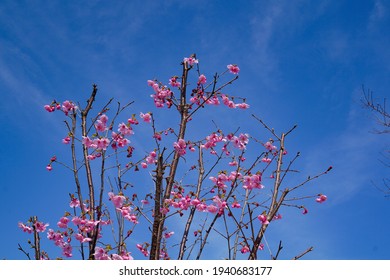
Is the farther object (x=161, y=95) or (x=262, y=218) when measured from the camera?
(x=161, y=95)

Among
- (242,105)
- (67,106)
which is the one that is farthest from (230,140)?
(67,106)

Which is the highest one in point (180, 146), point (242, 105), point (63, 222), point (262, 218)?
point (242, 105)

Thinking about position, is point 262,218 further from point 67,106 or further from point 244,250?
point 67,106

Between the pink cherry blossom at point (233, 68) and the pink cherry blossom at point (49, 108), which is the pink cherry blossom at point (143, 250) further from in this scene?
the pink cherry blossom at point (233, 68)

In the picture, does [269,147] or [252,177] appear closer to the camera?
[252,177]

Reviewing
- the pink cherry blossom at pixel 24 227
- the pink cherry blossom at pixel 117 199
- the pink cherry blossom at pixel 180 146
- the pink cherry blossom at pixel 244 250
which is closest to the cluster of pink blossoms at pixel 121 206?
the pink cherry blossom at pixel 117 199

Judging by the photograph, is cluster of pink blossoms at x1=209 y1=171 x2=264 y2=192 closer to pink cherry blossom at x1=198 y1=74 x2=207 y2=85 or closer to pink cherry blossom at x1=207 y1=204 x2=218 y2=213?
pink cherry blossom at x1=207 y1=204 x2=218 y2=213

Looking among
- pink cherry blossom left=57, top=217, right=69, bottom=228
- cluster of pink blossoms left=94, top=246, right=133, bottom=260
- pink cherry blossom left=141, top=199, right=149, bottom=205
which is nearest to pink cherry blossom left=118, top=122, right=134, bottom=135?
pink cherry blossom left=141, top=199, right=149, bottom=205
